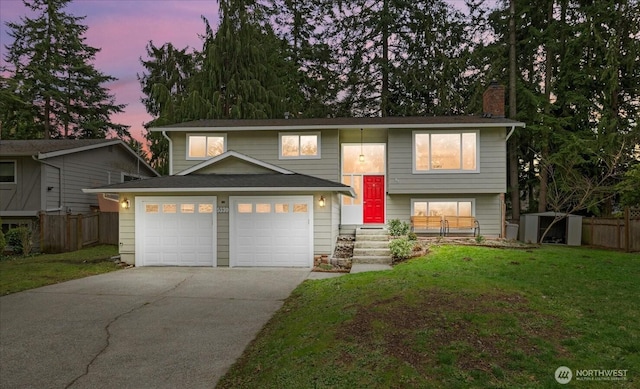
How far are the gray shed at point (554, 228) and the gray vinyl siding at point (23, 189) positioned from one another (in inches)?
862

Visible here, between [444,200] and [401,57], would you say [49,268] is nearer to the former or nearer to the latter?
[444,200]

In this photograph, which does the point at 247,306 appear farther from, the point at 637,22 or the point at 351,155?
the point at 637,22

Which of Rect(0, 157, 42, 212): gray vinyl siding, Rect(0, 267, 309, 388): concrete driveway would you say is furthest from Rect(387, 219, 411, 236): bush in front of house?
Rect(0, 157, 42, 212): gray vinyl siding

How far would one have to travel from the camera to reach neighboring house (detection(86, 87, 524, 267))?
12.7 metres

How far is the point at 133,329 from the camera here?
6.45 meters

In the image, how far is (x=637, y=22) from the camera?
1950 centimetres

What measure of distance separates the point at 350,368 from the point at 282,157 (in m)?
12.6

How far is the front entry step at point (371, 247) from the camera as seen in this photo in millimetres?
12188

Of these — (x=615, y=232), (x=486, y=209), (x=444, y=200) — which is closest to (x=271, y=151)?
(x=444, y=200)

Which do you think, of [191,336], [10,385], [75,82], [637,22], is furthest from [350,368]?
[75,82]

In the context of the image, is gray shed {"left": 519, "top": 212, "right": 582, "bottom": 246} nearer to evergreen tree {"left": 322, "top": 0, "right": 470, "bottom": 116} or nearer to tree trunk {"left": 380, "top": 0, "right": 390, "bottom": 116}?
evergreen tree {"left": 322, "top": 0, "right": 470, "bottom": 116}

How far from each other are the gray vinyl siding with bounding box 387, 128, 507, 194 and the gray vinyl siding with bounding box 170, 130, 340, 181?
2.26 meters
